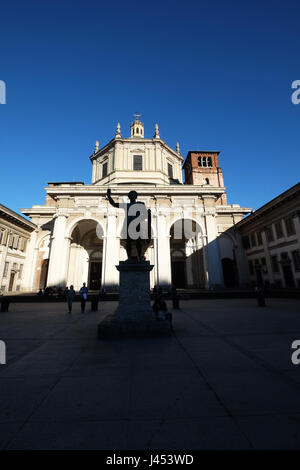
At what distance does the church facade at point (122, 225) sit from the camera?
23.3 metres

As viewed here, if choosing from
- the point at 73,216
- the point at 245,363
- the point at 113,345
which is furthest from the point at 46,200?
the point at 245,363

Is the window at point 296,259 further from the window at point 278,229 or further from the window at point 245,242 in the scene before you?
the window at point 245,242

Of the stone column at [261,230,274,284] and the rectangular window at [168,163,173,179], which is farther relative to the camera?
the rectangular window at [168,163,173,179]

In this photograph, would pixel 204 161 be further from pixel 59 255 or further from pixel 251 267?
pixel 59 255

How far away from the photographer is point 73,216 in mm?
24594

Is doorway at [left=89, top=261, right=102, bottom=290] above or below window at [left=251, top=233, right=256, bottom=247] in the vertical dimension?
below

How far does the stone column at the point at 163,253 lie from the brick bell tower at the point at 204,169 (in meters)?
20.4

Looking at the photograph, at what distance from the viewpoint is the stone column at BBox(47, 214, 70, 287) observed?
72.9 ft

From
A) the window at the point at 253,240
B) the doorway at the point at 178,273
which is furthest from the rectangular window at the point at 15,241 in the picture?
the window at the point at 253,240

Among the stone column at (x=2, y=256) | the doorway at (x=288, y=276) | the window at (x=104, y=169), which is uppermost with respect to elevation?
the window at (x=104, y=169)

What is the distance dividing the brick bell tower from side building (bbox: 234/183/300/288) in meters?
16.5

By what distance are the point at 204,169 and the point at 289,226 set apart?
26.2 m

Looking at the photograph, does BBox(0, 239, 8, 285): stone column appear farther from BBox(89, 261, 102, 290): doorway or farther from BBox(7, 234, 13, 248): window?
BBox(89, 261, 102, 290): doorway

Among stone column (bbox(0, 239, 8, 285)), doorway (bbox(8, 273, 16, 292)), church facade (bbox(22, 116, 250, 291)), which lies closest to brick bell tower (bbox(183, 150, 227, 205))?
church facade (bbox(22, 116, 250, 291))
